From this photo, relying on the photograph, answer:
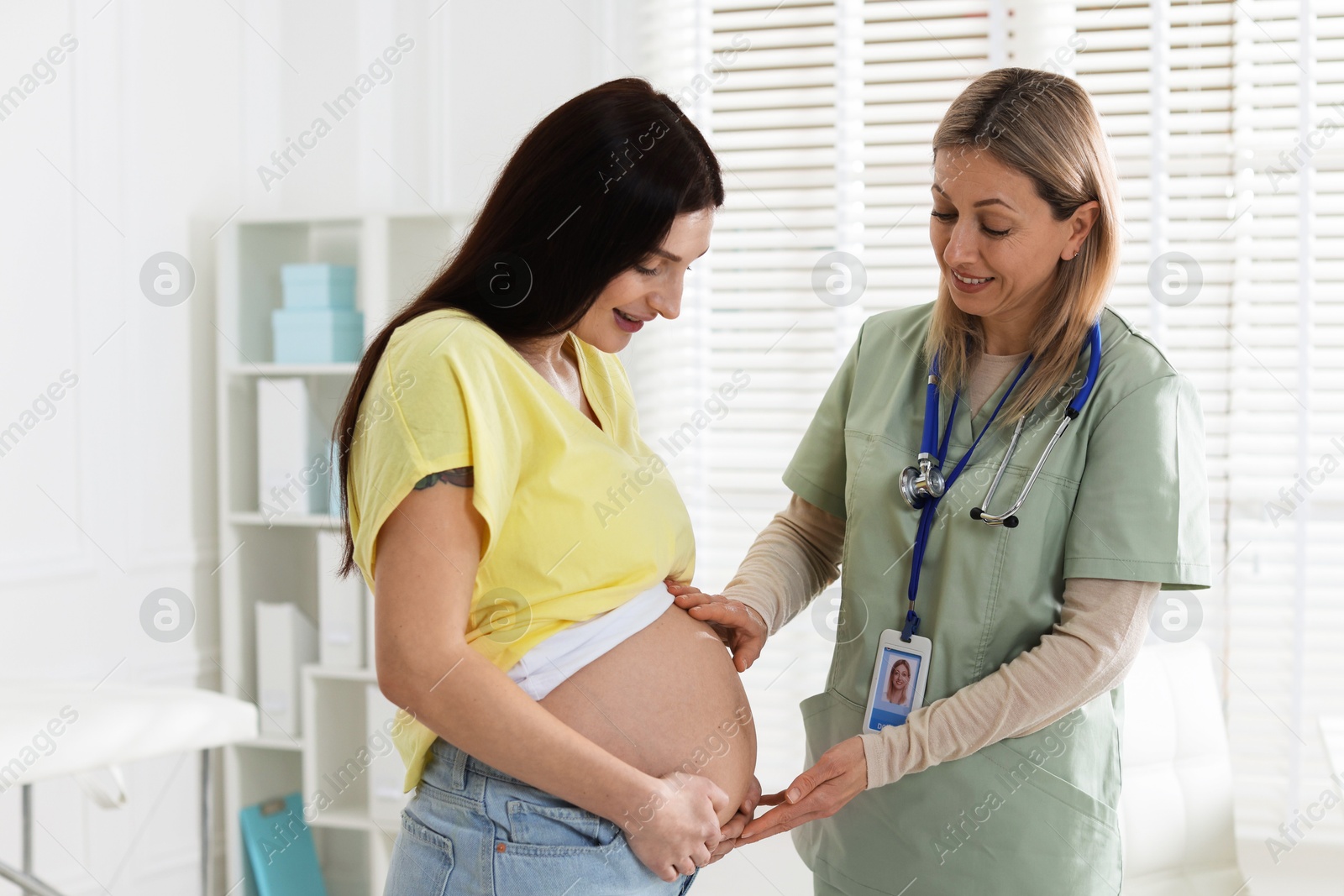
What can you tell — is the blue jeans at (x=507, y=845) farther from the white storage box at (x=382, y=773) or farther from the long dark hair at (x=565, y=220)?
the white storage box at (x=382, y=773)

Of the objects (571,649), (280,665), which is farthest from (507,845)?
(280,665)

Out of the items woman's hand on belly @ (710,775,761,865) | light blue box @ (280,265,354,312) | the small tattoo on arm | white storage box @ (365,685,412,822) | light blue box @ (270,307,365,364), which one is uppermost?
light blue box @ (280,265,354,312)

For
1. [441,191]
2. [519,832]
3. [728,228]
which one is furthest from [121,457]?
[519,832]

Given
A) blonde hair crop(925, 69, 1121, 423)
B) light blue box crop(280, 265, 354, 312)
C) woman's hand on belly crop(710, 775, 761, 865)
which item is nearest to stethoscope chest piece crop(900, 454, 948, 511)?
blonde hair crop(925, 69, 1121, 423)

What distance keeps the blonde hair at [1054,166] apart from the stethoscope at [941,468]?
0.08 feet

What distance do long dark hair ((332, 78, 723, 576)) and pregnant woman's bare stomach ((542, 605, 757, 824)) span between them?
1.02ft

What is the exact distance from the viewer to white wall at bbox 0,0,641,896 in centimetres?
246

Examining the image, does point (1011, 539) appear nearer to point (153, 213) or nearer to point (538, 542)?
point (538, 542)

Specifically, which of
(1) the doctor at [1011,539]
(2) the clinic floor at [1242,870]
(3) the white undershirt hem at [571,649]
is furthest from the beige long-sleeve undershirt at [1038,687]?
(2) the clinic floor at [1242,870]

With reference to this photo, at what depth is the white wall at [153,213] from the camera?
2.46m

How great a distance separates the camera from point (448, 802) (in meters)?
1.03

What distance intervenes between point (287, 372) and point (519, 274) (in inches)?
77.2

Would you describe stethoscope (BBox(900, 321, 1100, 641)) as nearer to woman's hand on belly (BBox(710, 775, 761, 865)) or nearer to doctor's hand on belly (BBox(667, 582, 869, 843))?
doctor's hand on belly (BBox(667, 582, 869, 843))

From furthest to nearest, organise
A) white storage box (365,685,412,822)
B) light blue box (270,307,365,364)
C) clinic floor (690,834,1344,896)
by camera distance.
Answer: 1. light blue box (270,307,365,364)
2. white storage box (365,685,412,822)
3. clinic floor (690,834,1344,896)
